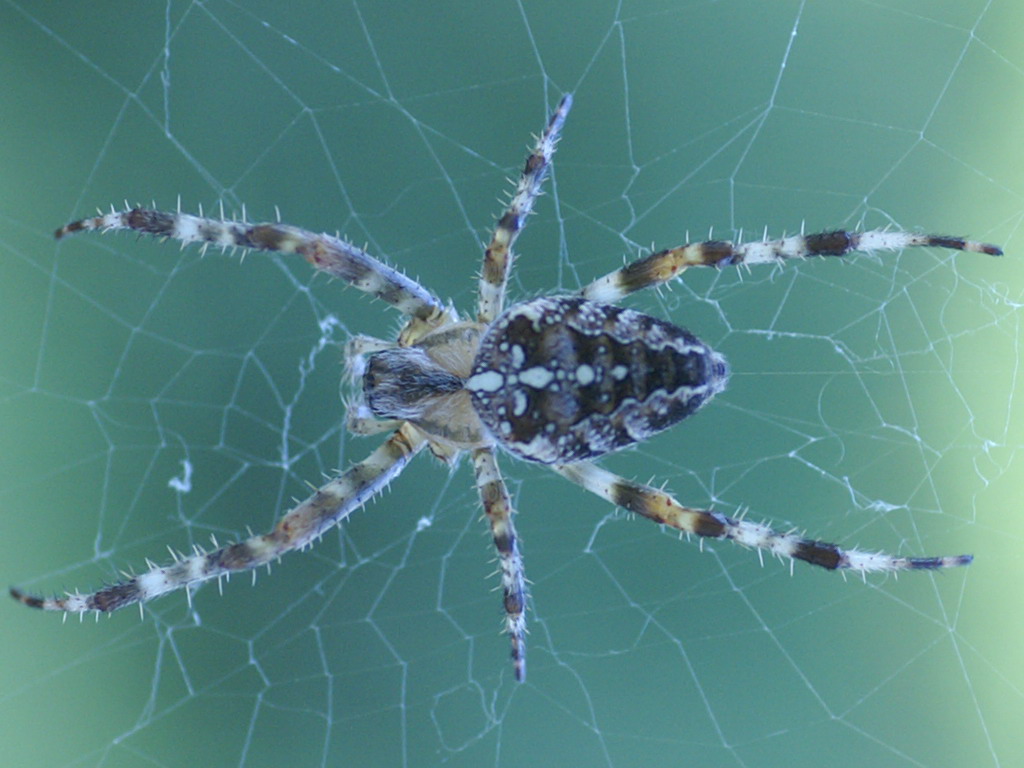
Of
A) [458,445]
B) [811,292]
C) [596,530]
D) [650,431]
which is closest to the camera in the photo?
[650,431]

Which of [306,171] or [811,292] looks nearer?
[811,292]

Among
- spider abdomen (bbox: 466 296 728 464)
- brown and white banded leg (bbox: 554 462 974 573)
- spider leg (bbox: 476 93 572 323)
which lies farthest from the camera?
spider leg (bbox: 476 93 572 323)

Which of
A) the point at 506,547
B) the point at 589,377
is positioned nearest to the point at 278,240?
the point at 589,377

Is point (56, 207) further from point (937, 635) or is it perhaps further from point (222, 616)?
point (937, 635)

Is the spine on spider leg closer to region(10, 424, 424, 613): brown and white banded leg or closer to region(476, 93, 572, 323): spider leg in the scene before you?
region(476, 93, 572, 323): spider leg

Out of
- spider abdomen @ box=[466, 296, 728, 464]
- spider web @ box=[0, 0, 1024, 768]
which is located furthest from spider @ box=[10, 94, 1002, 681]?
spider web @ box=[0, 0, 1024, 768]

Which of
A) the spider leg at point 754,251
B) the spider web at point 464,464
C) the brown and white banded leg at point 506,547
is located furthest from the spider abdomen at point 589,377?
the spider web at point 464,464

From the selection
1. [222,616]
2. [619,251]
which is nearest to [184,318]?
[222,616]
